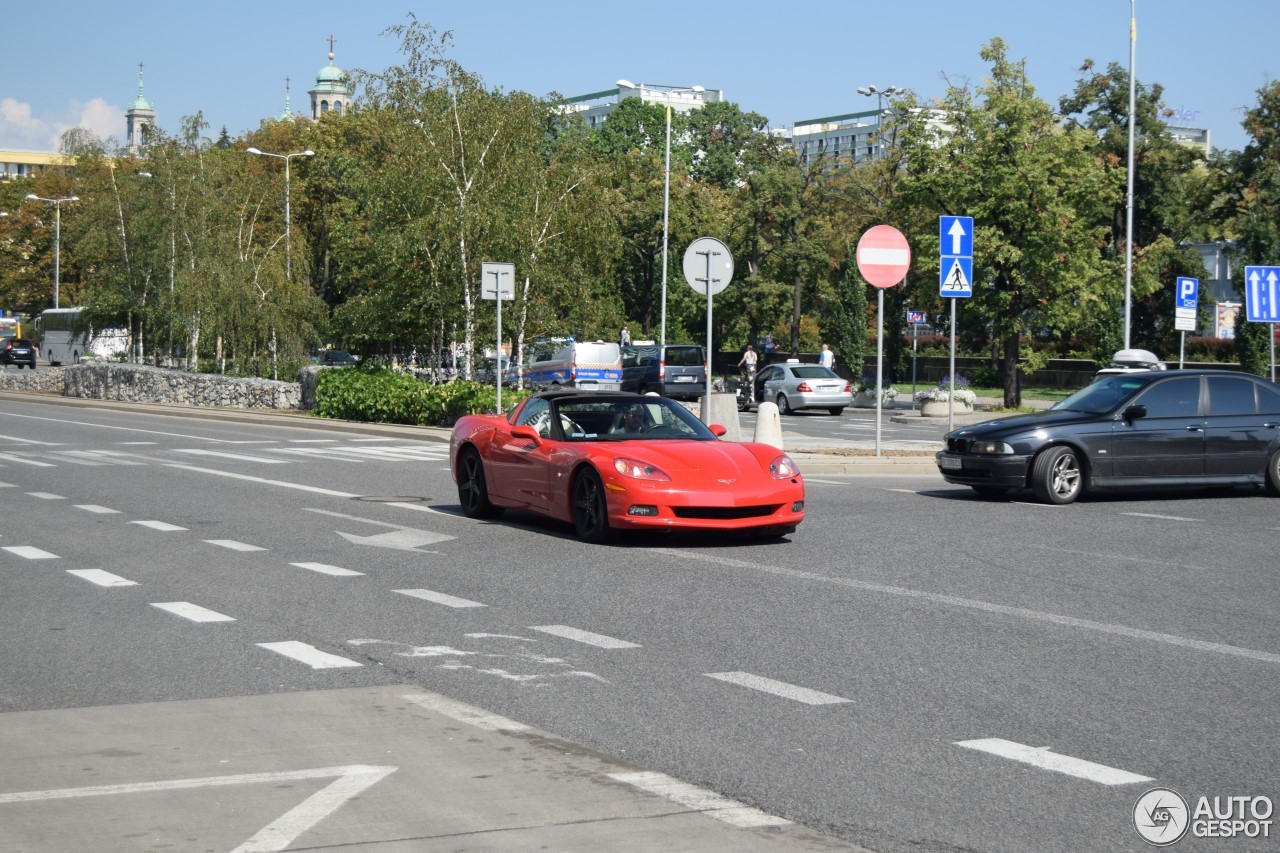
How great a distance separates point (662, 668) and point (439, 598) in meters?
2.84

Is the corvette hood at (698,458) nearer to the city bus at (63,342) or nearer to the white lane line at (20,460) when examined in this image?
the white lane line at (20,460)

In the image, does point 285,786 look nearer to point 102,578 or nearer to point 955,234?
point 102,578

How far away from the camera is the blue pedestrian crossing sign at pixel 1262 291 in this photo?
92.6ft

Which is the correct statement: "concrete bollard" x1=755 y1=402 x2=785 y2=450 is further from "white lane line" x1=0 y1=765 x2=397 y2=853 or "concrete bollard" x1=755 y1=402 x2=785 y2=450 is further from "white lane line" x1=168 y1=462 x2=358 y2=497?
"white lane line" x1=0 y1=765 x2=397 y2=853

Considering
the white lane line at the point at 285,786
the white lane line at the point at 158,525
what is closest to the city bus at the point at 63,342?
the white lane line at the point at 158,525

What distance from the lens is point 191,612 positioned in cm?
980

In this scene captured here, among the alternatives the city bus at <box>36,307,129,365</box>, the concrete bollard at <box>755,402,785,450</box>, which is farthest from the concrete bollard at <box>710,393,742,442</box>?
the city bus at <box>36,307,129,365</box>

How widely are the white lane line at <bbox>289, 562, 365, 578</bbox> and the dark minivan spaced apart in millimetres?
38532

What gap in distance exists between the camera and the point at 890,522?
50.5 ft

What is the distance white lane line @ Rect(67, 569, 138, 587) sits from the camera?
11.1 m

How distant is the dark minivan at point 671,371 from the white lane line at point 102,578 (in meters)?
39.1

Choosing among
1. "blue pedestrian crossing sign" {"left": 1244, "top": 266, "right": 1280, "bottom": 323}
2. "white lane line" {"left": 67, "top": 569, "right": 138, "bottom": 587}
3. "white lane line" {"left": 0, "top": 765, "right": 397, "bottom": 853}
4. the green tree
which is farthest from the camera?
the green tree

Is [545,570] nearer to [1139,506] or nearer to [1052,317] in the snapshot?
[1139,506]

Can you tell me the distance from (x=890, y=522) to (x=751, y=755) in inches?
370
